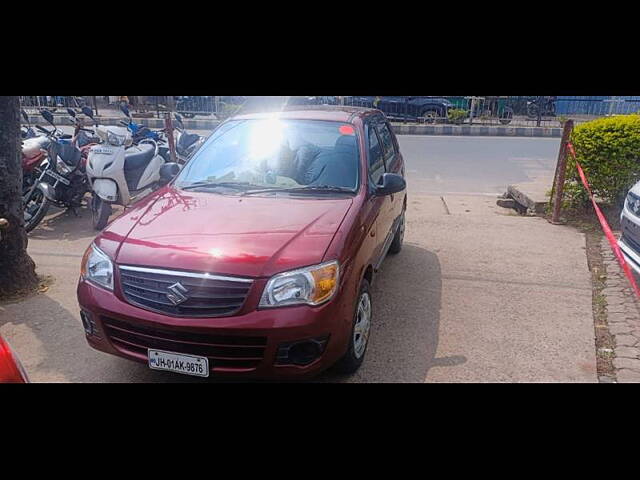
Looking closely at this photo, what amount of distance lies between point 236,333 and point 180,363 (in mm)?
390

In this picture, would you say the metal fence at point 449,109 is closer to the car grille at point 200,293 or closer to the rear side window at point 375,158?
the rear side window at point 375,158

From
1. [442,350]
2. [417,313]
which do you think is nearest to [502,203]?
[417,313]

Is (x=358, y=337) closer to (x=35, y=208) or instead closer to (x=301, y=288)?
(x=301, y=288)

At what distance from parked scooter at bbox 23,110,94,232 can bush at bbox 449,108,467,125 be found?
15.4m

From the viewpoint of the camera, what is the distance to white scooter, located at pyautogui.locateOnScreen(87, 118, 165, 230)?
6.10 metres

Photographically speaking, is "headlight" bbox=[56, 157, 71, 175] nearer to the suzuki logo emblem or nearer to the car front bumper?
the car front bumper

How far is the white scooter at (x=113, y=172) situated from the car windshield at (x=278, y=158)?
2.55 metres

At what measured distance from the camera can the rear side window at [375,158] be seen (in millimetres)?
3815

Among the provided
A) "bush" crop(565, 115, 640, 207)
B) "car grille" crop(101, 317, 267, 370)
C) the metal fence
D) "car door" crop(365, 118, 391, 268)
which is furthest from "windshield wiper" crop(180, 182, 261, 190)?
the metal fence

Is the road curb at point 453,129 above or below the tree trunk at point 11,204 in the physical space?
below

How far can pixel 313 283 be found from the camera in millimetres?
2578

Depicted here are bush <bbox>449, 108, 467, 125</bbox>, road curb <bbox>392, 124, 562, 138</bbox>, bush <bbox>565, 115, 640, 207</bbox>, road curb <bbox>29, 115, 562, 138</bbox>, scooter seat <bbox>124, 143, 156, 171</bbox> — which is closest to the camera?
bush <bbox>565, 115, 640, 207</bbox>

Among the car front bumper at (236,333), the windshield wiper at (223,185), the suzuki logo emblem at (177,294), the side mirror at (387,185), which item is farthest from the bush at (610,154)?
the suzuki logo emblem at (177,294)

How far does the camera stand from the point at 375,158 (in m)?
4.09
